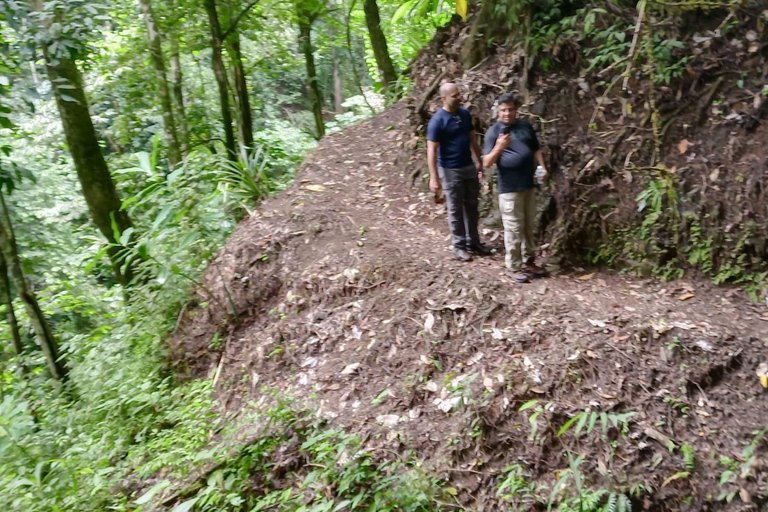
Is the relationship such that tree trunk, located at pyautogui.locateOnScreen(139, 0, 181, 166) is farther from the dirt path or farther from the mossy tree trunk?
the mossy tree trunk

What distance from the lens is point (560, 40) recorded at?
21.5 feet

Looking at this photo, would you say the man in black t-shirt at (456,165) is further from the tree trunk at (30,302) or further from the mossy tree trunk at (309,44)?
the mossy tree trunk at (309,44)

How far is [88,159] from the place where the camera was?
7.38 metres

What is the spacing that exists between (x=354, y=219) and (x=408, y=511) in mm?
4198

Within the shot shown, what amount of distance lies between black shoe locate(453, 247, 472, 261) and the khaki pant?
0.48 m

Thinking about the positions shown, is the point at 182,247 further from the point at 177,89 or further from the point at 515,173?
the point at 177,89

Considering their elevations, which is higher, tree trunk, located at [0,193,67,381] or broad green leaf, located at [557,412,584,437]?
tree trunk, located at [0,193,67,381]

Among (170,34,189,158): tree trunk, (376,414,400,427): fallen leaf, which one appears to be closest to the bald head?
(376,414,400,427): fallen leaf

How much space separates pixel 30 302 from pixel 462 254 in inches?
240

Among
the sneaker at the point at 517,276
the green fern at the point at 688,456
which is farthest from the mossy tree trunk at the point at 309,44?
the green fern at the point at 688,456

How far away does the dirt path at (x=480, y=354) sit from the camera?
4.01 meters

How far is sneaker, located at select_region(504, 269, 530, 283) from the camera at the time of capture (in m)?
5.63

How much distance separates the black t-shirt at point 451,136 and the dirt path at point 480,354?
1.16 meters

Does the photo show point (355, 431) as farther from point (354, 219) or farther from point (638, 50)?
point (638, 50)
